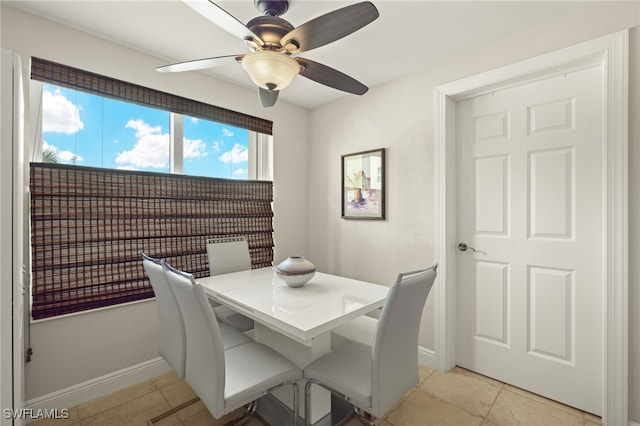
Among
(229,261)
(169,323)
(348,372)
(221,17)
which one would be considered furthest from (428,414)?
(221,17)

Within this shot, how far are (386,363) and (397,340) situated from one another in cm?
11

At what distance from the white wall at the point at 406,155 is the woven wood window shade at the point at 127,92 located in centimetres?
97

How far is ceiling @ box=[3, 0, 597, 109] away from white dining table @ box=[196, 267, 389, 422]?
1.65 m

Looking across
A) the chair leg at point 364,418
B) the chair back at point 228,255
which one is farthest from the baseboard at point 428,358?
the chair back at point 228,255

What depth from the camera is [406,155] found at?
253 cm

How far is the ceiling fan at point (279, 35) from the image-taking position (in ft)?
3.87

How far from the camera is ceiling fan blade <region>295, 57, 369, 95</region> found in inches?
60.2

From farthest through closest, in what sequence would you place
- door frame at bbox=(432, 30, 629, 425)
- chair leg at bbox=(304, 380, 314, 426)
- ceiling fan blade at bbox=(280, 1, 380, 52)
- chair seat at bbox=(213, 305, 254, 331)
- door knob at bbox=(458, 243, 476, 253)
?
door knob at bbox=(458, 243, 476, 253)
chair seat at bbox=(213, 305, 254, 331)
door frame at bbox=(432, 30, 629, 425)
chair leg at bbox=(304, 380, 314, 426)
ceiling fan blade at bbox=(280, 1, 380, 52)

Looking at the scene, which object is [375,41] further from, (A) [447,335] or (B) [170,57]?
(A) [447,335]

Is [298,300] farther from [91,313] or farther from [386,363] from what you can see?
[91,313]

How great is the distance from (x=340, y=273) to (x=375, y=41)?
210cm

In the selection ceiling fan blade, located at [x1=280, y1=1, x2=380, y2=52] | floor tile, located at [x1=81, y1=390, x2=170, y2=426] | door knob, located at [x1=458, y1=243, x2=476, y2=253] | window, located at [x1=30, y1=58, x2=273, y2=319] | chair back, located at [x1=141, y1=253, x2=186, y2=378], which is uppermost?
ceiling fan blade, located at [x1=280, y1=1, x2=380, y2=52]

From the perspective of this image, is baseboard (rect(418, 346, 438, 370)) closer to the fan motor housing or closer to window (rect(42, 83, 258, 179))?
window (rect(42, 83, 258, 179))

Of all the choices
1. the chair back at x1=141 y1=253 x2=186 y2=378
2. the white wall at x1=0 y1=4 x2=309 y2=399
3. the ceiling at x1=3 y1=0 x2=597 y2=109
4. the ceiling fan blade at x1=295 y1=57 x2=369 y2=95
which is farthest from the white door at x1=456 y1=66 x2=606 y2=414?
the white wall at x1=0 y1=4 x2=309 y2=399
